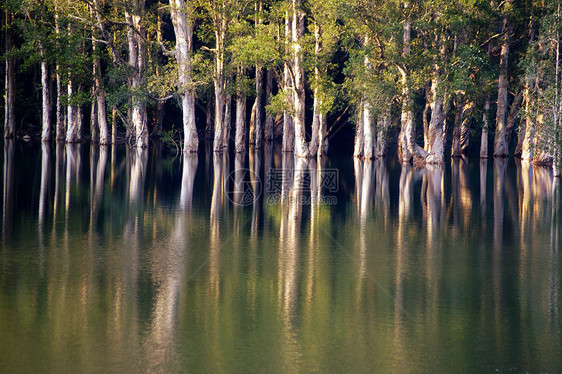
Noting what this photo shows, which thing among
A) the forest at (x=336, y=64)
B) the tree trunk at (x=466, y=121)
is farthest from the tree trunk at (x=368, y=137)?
the tree trunk at (x=466, y=121)

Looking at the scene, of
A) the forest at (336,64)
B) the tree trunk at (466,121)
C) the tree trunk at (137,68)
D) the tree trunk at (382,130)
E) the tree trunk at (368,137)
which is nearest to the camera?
the forest at (336,64)

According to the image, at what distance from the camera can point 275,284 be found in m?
9.49

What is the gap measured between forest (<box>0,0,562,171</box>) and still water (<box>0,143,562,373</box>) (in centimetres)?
1780

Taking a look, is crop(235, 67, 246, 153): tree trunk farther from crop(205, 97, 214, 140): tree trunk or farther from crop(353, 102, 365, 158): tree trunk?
crop(205, 97, 214, 140): tree trunk

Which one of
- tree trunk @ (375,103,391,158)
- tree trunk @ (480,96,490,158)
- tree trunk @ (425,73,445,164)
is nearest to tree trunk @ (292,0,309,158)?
tree trunk @ (375,103,391,158)

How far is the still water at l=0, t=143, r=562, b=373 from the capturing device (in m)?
6.86

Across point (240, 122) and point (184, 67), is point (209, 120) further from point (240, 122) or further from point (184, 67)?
point (184, 67)

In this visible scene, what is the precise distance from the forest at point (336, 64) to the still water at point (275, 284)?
1780 centimetres

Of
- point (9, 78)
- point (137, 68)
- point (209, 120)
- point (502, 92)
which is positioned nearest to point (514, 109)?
point (502, 92)

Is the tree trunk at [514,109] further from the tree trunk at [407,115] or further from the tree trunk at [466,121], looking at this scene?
the tree trunk at [407,115]

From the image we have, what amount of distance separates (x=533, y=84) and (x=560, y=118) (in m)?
10.4

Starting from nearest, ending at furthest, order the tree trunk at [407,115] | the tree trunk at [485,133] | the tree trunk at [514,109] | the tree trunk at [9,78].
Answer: the tree trunk at [407,115], the tree trunk at [485,133], the tree trunk at [514,109], the tree trunk at [9,78]

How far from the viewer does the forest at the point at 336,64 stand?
36.2m

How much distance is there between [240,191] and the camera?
870 inches
